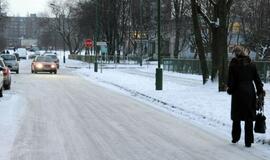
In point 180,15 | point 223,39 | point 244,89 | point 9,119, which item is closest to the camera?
point 244,89

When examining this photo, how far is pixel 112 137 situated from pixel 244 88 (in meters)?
2.88

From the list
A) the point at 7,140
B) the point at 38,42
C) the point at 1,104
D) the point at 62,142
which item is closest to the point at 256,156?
the point at 62,142

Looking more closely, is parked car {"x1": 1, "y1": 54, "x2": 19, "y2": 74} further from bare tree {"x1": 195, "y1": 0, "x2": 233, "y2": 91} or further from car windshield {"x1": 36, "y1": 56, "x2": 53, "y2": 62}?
bare tree {"x1": 195, "y1": 0, "x2": 233, "y2": 91}

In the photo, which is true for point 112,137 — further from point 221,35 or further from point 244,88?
point 221,35

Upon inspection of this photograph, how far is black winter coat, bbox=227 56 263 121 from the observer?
10469 millimetres

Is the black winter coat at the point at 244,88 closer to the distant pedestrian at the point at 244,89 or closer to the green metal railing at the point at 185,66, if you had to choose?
the distant pedestrian at the point at 244,89

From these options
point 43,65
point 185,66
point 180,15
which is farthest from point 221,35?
point 180,15

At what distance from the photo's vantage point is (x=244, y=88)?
34.4 feet

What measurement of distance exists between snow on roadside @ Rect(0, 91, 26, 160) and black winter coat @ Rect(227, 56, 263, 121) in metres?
4.13

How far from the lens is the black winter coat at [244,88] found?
34.3 ft

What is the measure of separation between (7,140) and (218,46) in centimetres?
1540

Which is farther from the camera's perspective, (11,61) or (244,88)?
(11,61)

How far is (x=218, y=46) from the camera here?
984 inches

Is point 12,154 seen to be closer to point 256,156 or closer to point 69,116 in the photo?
point 256,156
